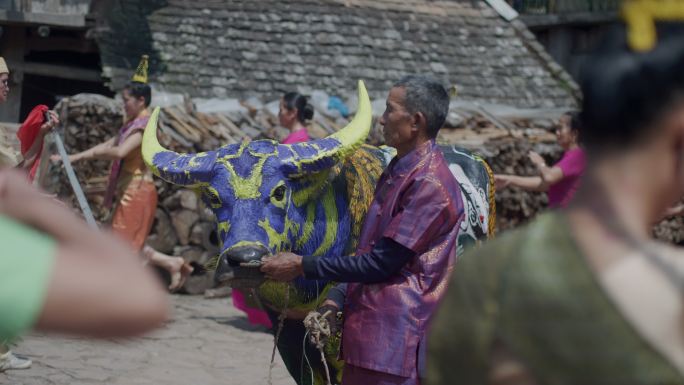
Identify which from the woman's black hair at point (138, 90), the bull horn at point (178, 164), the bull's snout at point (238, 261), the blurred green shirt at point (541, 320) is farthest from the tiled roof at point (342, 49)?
the blurred green shirt at point (541, 320)

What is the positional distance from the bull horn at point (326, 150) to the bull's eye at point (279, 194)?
8 cm

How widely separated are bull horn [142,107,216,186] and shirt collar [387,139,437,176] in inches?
36.8

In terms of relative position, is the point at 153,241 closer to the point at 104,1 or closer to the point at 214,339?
the point at 214,339

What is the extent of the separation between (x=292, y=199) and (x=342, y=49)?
11009 millimetres

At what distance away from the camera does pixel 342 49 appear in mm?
15438

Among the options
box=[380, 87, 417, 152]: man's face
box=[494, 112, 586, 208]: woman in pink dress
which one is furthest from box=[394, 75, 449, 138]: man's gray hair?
box=[494, 112, 586, 208]: woman in pink dress

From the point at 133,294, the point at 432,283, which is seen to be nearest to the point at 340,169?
the point at 432,283

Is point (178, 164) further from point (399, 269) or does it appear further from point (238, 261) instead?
point (399, 269)

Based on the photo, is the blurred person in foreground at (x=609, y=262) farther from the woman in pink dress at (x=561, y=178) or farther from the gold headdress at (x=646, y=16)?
the woman in pink dress at (x=561, y=178)

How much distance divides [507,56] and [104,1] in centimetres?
597

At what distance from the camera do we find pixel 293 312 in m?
4.65

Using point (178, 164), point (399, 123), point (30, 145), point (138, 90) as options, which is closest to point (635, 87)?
point (399, 123)

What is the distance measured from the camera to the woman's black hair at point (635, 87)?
5.82 feet

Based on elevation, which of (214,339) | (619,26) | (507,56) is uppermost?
(619,26)
